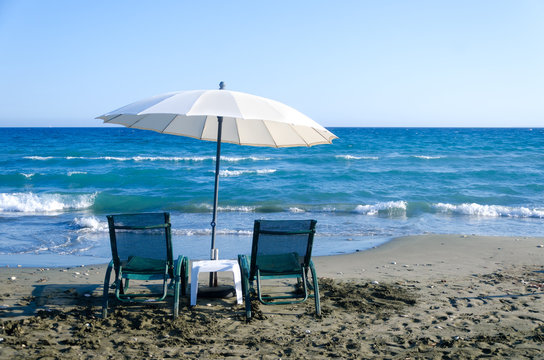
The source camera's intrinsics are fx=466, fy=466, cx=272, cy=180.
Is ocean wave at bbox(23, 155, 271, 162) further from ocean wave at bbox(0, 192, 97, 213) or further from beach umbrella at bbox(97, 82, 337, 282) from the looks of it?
beach umbrella at bbox(97, 82, 337, 282)

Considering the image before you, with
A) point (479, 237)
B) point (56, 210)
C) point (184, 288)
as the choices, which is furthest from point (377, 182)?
point (184, 288)

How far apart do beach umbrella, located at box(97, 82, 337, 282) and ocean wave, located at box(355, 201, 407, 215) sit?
8.30 m

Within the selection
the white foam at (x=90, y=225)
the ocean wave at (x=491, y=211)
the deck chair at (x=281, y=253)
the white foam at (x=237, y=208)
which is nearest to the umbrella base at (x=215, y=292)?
the deck chair at (x=281, y=253)

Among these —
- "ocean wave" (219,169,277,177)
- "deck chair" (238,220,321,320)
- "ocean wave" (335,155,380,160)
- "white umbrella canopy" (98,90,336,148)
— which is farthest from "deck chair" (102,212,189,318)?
"ocean wave" (335,155,380,160)

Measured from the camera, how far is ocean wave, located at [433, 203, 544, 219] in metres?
13.1

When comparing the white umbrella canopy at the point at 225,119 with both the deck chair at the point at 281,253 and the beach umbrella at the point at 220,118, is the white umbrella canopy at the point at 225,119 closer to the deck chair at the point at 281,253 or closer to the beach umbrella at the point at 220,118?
the beach umbrella at the point at 220,118

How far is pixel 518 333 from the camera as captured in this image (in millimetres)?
4309

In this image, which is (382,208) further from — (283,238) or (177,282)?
(177,282)

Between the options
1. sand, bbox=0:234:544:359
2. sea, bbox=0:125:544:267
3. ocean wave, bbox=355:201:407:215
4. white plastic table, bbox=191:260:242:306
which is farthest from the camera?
ocean wave, bbox=355:201:407:215

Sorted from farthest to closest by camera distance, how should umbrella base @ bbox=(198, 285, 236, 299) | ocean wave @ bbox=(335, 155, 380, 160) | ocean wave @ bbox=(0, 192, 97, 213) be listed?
1. ocean wave @ bbox=(335, 155, 380, 160)
2. ocean wave @ bbox=(0, 192, 97, 213)
3. umbrella base @ bbox=(198, 285, 236, 299)

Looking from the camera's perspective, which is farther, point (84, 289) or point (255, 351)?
point (84, 289)

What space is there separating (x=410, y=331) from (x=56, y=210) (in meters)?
12.6

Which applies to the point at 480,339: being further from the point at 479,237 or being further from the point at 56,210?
the point at 56,210

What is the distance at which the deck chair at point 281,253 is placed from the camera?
474 centimetres
